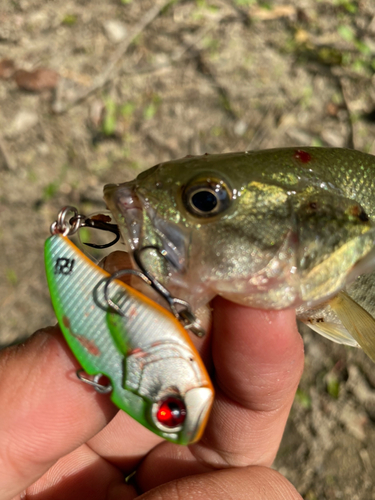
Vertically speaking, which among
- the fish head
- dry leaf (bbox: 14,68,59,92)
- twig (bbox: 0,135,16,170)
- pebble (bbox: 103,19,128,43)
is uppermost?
pebble (bbox: 103,19,128,43)

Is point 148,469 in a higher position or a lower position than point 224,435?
lower

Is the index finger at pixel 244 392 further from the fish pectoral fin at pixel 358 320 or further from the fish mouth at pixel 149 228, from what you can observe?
the fish mouth at pixel 149 228

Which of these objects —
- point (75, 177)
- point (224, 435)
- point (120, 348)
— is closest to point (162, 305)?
point (120, 348)

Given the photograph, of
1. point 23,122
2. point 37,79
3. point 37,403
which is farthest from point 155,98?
point 37,403

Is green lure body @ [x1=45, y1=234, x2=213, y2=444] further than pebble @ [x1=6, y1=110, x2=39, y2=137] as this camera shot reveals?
No

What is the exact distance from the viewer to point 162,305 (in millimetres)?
1606

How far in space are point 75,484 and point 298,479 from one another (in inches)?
82.2

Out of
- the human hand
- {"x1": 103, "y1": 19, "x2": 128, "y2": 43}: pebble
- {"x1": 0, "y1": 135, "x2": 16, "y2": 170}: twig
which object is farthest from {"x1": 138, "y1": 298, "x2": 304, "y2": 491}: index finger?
{"x1": 103, "y1": 19, "x2": 128, "y2": 43}: pebble

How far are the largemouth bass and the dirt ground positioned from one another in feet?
7.37

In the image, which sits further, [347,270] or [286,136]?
[286,136]

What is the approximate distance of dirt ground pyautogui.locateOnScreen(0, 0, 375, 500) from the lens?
3.83 metres

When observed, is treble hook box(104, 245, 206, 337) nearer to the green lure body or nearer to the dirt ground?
the green lure body

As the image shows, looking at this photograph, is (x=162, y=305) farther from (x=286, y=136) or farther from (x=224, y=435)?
(x=286, y=136)

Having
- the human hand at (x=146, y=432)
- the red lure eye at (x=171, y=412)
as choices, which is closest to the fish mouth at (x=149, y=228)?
the human hand at (x=146, y=432)
